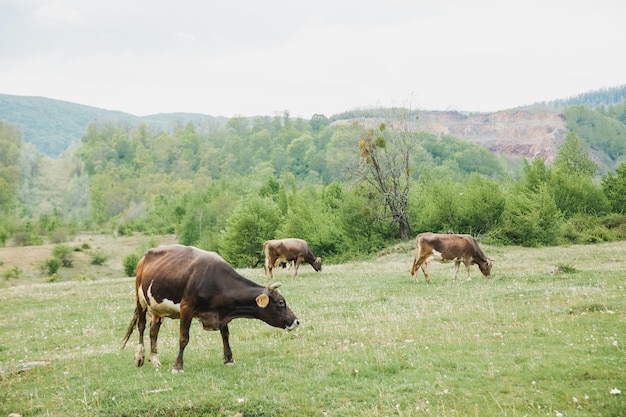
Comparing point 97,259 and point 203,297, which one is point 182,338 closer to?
point 203,297

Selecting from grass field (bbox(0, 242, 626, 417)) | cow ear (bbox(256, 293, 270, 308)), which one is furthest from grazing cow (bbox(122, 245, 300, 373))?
grass field (bbox(0, 242, 626, 417))

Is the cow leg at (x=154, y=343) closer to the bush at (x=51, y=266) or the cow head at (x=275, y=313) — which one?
the cow head at (x=275, y=313)

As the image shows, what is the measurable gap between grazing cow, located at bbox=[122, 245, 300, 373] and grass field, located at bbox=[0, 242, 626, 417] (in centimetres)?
86

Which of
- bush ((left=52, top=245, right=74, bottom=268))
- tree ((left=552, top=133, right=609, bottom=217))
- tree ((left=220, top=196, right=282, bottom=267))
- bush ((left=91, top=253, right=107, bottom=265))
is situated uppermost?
tree ((left=552, top=133, right=609, bottom=217))

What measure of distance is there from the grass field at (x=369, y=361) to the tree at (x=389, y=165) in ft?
107

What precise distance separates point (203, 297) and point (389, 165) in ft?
145

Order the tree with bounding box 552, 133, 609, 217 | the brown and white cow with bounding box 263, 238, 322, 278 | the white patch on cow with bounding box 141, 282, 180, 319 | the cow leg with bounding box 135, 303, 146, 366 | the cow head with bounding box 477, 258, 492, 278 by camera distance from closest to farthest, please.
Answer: the white patch on cow with bounding box 141, 282, 180, 319, the cow leg with bounding box 135, 303, 146, 366, the cow head with bounding box 477, 258, 492, 278, the brown and white cow with bounding box 263, 238, 322, 278, the tree with bounding box 552, 133, 609, 217

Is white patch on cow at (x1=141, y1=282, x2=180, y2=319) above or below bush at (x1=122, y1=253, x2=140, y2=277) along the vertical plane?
above

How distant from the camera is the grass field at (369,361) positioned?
8844mm

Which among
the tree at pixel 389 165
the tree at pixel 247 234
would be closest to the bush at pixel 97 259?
the tree at pixel 247 234

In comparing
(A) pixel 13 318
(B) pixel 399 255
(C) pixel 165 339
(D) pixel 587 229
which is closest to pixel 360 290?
(C) pixel 165 339

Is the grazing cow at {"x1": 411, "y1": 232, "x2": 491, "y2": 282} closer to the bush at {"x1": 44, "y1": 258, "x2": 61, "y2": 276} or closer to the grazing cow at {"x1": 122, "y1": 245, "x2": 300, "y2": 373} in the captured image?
the grazing cow at {"x1": 122, "y1": 245, "x2": 300, "y2": 373}

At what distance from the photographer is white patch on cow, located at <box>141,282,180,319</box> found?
38.1ft

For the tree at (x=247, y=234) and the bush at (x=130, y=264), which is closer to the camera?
the tree at (x=247, y=234)
